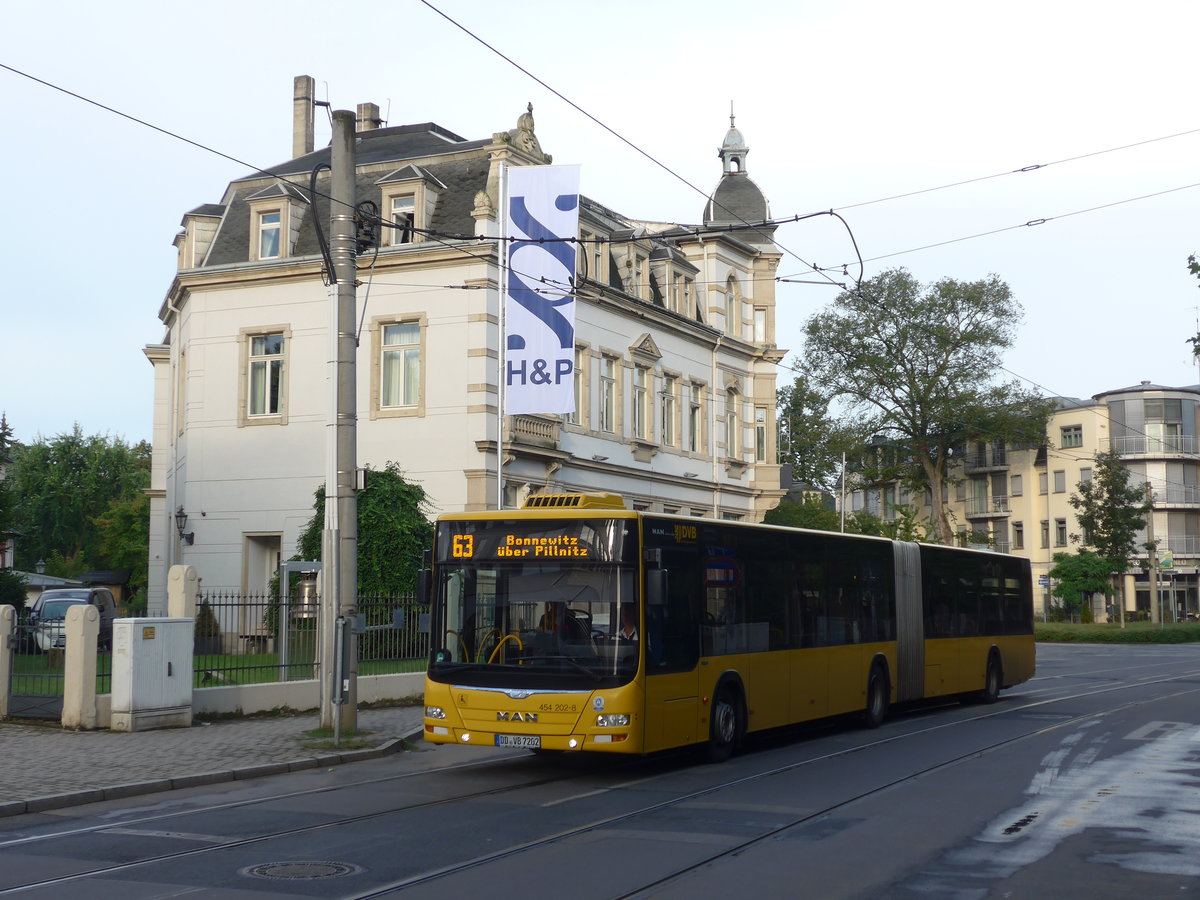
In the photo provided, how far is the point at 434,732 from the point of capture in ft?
47.8

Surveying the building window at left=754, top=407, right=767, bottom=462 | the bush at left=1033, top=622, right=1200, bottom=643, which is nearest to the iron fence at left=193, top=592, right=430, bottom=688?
the building window at left=754, top=407, right=767, bottom=462

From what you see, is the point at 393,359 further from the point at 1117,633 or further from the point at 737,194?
the point at 1117,633

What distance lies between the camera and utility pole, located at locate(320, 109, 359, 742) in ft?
55.9

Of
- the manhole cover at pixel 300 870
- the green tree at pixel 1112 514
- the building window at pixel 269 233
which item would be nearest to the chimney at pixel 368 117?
the building window at pixel 269 233

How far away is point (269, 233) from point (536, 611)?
24.9 metres

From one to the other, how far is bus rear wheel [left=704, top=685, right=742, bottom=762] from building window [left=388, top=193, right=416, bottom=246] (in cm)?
2131

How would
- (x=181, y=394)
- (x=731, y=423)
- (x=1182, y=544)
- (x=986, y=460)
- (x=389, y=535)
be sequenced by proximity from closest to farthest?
(x=389, y=535) → (x=181, y=394) → (x=731, y=423) → (x=1182, y=544) → (x=986, y=460)

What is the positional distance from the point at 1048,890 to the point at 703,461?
37.0m

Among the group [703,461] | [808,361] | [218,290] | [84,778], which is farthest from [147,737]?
[808,361]

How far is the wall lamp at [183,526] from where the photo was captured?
36.9 metres

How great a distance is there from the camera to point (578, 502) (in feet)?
50.1

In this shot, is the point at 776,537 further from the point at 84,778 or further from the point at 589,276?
the point at 589,276

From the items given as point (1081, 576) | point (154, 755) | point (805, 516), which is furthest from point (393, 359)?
point (1081, 576)

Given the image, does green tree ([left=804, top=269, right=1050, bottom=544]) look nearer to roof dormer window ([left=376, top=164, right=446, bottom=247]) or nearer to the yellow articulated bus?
roof dormer window ([left=376, top=164, right=446, bottom=247])
